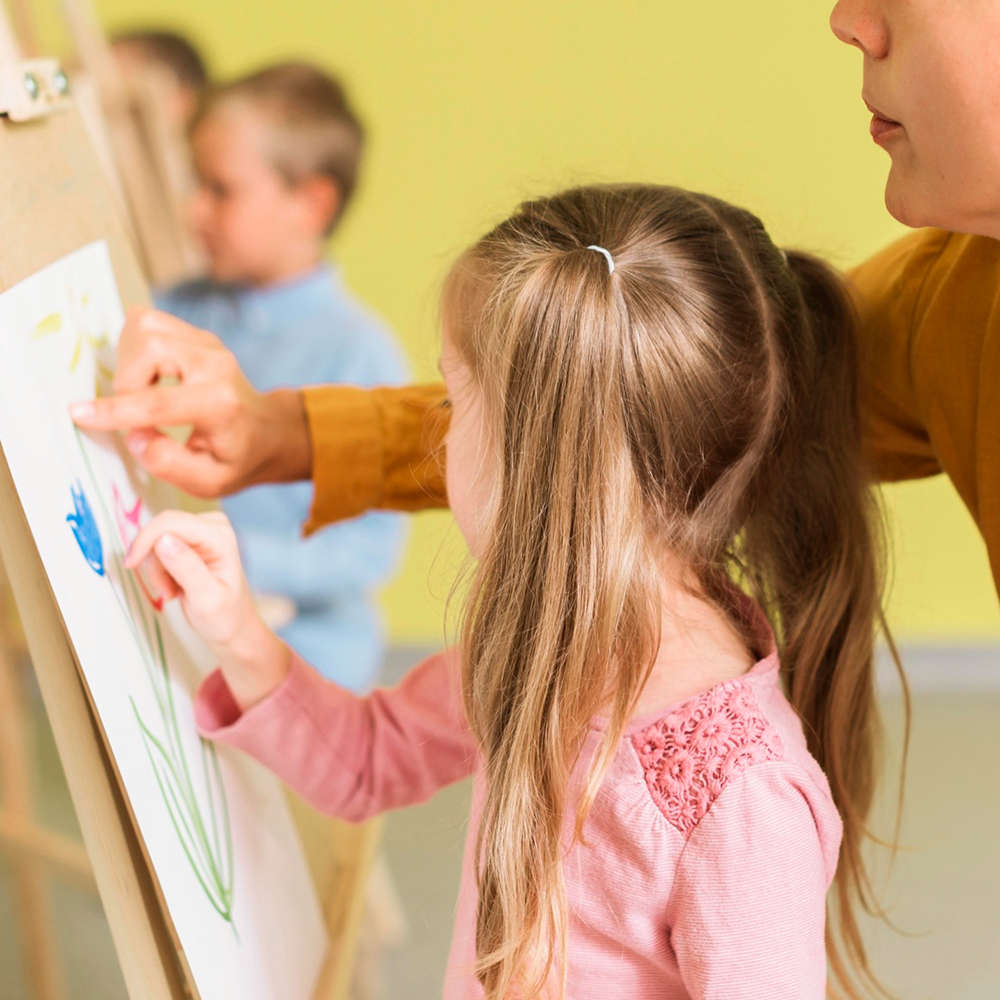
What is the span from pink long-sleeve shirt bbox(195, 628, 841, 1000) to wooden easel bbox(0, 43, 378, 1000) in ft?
0.64

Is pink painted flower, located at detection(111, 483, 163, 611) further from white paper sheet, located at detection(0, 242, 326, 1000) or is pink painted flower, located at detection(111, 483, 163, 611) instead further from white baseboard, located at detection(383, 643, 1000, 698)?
white baseboard, located at detection(383, 643, 1000, 698)

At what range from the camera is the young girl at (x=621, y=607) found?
25.6 inches

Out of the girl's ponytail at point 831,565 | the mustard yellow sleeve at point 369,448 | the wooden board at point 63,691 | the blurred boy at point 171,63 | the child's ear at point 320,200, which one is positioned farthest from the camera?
the blurred boy at point 171,63

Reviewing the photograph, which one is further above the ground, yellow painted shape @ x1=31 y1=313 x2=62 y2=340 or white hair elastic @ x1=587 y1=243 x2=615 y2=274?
yellow painted shape @ x1=31 y1=313 x2=62 y2=340

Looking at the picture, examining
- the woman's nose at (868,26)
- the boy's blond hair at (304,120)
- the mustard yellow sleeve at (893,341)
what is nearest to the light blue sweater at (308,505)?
the boy's blond hair at (304,120)

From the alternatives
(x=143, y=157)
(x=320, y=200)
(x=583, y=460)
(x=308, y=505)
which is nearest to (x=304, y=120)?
(x=320, y=200)

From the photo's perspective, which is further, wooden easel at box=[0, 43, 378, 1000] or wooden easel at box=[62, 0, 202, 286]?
wooden easel at box=[62, 0, 202, 286]

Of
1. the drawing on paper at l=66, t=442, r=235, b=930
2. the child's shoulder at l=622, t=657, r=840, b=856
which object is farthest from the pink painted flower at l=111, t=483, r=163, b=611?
the child's shoulder at l=622, t=657, r=840, b=856

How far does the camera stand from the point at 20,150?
717mm

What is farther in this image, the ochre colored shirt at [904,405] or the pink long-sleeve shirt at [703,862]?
the ochre colored shirt at [904,405]

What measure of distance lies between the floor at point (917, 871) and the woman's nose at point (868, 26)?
3.73ft

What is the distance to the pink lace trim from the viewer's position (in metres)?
0.65

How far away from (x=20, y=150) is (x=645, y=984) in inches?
25.5

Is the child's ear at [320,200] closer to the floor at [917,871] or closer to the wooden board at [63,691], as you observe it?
the floor at [917,871]
